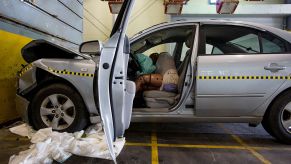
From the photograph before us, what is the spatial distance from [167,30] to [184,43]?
0.56m

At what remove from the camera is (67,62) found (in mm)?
3113

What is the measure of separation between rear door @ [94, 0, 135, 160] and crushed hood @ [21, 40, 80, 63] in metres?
1.28

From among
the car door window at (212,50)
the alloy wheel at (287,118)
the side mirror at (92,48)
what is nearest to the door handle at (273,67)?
the alloy wheel at (287,118)

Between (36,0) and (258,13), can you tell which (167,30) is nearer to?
(36,0)

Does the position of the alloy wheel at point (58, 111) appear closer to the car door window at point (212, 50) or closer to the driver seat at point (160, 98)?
the driver seat at point (160, 98)

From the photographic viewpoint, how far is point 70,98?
10.1ft

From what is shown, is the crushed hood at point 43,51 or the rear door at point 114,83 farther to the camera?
the crushed hood at point 43,51

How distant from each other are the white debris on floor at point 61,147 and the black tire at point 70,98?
10 centimetres

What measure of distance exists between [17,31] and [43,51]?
1066 mm

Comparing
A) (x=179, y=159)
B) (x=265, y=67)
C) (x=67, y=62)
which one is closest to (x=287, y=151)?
(x=265, y=67)

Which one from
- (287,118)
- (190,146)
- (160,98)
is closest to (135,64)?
(160,98)

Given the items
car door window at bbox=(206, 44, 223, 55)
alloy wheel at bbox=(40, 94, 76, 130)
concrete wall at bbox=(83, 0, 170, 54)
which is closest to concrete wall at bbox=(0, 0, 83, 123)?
alloy wheel at bbox=(40, 94, 76, 130)

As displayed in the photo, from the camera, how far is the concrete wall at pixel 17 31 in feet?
12.1

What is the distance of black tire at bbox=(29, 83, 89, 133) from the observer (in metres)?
3.07
